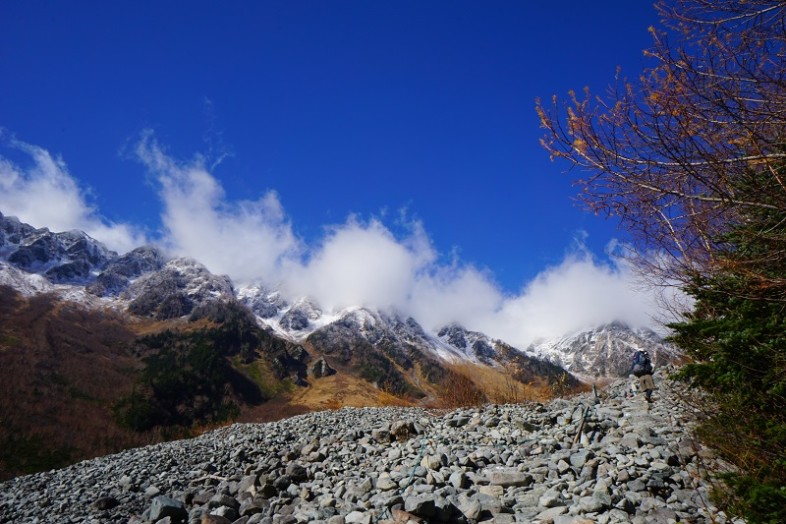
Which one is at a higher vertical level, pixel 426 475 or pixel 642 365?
pixel 642 365

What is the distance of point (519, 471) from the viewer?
8.34 m

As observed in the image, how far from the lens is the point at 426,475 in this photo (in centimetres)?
899

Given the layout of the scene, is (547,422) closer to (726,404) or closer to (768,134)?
(726,404)

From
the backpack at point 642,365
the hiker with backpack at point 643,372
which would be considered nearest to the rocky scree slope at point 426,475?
the hiker with backpack at point 643,372

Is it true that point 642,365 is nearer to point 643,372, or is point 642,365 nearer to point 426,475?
point 643,372

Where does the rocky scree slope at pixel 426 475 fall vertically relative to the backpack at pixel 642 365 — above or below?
below

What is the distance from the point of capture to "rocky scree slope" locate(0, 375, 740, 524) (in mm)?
6855

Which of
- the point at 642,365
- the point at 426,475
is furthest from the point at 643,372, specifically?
the point at 426,475

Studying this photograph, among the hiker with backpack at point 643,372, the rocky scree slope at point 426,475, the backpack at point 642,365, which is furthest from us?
the backpack at point 642,365

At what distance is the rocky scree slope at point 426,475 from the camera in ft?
22.5

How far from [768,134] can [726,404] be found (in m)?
4.69

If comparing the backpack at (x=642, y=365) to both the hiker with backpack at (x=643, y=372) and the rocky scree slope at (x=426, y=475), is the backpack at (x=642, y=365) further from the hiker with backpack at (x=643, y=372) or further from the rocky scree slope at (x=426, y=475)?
the rocky scree slope at (x=426, y=475)

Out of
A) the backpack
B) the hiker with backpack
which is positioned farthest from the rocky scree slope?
the backpack

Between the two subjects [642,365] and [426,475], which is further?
[642,365]
